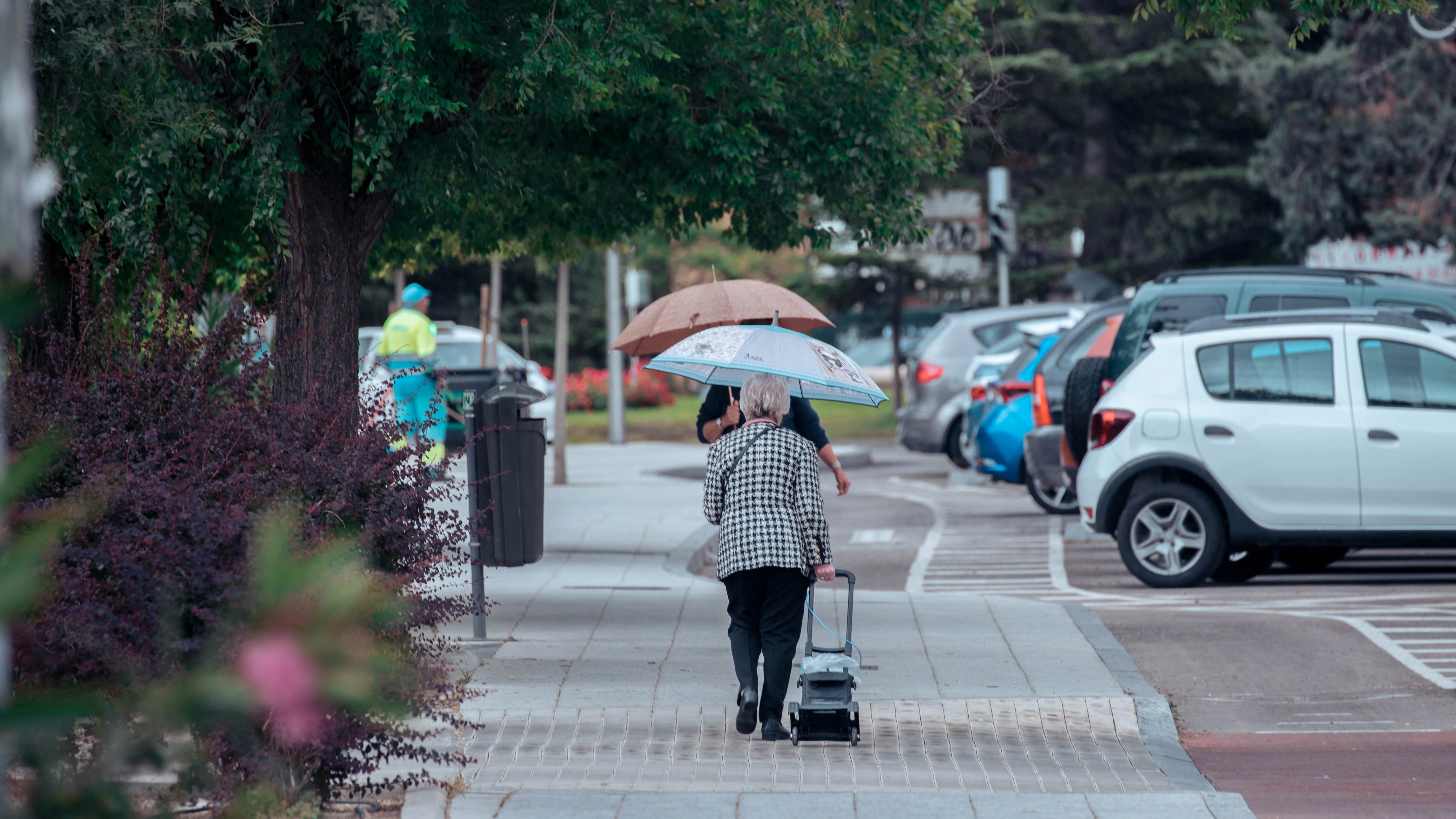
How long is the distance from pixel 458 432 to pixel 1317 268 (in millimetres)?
10480

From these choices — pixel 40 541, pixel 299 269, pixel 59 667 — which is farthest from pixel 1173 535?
pixel 40 541

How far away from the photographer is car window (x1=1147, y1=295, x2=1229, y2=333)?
39.4 feet

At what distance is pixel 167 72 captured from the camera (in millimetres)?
7129

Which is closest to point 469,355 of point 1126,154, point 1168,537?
point 1126,154

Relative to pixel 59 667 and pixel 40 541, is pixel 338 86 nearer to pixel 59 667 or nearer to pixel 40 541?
pixel 59 667

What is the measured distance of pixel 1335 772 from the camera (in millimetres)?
5840

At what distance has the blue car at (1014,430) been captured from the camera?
14445 millimetres

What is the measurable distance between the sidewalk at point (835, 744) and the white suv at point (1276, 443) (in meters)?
1.35

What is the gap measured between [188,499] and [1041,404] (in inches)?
389


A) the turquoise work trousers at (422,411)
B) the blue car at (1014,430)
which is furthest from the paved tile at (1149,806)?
the blue car at (1014,430)

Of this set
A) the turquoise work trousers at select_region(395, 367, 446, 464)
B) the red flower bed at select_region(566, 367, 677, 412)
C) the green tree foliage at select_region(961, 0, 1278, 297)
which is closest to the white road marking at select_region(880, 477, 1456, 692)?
the turquoise work trousers at select_region(395, 367, 446, 464)

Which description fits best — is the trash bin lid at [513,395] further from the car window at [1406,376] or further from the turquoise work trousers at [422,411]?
the car window at [1406,376]

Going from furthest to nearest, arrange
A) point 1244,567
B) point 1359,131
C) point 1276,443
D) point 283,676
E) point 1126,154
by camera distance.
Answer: point 1126,154, point 1359,131, point 1244,567, point 1276,443, point 283,676

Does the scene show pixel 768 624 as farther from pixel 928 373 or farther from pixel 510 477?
pixel 928 373
